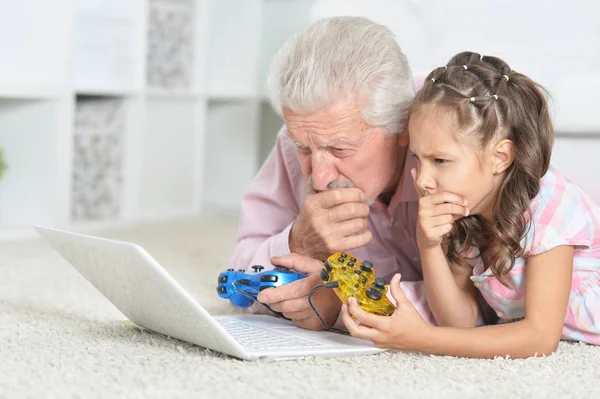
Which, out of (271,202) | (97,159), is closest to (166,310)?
(271,202)

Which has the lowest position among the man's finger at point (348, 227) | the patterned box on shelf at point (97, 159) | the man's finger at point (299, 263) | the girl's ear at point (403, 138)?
the patterned box on shelf at point (97, 159)

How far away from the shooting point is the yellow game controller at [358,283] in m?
1.17

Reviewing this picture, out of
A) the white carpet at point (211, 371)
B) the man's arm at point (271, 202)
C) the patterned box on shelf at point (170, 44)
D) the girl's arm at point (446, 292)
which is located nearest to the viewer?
the white carpet at point (211, 371)

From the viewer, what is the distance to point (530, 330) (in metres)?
1.18

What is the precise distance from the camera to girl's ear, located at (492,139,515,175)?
3.99 feet

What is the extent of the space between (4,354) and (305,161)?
519 mm

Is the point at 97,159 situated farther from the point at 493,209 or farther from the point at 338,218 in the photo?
the point at 493,209

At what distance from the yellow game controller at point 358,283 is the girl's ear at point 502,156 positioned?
22cm

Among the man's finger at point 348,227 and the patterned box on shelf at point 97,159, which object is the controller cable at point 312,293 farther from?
the patterned box on shelf at point 97,159

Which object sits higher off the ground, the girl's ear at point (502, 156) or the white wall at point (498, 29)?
the white wall at point (498, 29)

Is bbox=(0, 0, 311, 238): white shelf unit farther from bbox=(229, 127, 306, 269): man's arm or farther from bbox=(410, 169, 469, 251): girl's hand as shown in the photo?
bbox=(410, 169, 469, 251): girl's hand

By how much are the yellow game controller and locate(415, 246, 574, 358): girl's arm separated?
0.08 metres

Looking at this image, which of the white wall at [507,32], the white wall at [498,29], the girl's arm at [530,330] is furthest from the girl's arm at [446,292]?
the white wall at [498,29]

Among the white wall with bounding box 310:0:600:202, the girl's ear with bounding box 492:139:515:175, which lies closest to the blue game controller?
the girl's ear with bounding box 492:139:515:175
